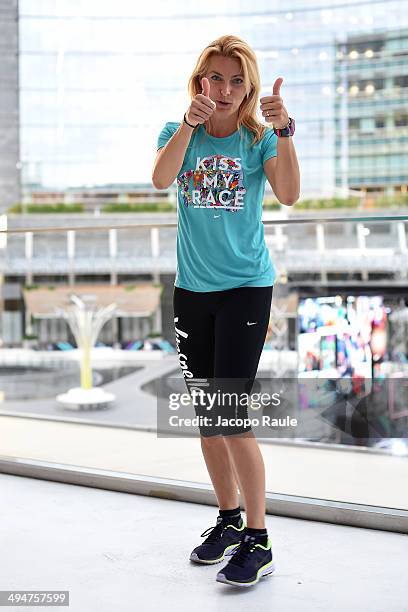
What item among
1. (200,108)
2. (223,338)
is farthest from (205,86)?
(223,338)

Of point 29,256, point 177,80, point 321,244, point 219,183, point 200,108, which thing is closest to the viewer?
point 200,108

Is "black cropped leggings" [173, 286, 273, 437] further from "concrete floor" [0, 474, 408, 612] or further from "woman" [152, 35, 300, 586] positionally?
"concrete floor" [0, 474, 408, 612]

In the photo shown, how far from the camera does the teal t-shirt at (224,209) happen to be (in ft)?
4.25

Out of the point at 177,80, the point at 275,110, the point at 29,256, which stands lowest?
the point at 29,256

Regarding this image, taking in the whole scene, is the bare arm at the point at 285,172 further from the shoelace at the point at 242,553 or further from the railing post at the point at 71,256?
the railing post at the point at 71,256

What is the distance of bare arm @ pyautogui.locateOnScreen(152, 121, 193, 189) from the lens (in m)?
1.24

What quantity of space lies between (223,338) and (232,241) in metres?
0.18

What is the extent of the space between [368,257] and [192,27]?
24978mm

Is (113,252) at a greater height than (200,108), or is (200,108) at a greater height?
(200,108)

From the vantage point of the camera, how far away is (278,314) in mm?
2432

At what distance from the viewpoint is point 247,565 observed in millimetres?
1281

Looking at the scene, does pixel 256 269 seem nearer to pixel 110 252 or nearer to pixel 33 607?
pixel 33 607

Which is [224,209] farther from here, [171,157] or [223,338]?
[223,338]

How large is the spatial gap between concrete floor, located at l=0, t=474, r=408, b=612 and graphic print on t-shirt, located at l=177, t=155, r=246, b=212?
2.31ft
